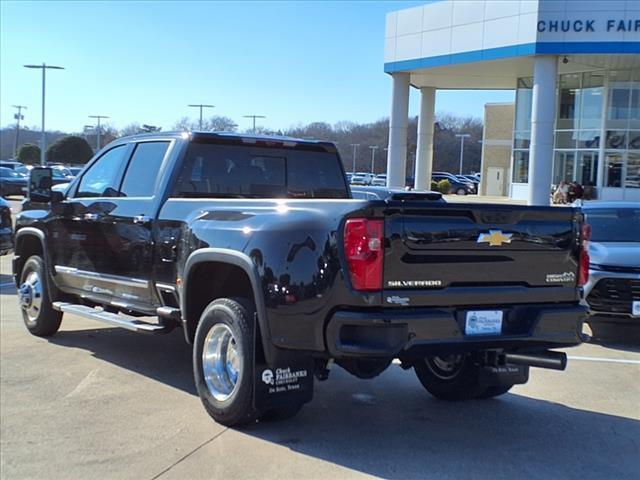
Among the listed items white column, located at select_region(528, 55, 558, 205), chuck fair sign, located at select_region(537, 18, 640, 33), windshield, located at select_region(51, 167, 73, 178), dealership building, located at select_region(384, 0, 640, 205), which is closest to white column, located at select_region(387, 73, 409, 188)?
dealership building, located at select_region(384, 0, 640, 205)

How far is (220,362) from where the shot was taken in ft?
16.8

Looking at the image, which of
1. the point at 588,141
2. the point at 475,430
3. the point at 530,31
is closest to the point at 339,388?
the point at 475,430

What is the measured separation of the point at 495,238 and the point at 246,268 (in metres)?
1.59

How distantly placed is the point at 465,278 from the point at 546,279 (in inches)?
27.0

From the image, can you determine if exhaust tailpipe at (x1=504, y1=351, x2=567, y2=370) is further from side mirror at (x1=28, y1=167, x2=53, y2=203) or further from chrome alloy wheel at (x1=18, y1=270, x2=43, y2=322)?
chrome alloy wheel at (x1=18, y1=270, x2=43, y2=322)

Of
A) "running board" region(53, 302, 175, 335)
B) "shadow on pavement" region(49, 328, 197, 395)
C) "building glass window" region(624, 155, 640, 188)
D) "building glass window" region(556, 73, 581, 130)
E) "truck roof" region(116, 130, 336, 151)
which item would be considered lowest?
"shadow on pavement" region(49, 328, 197, 395)

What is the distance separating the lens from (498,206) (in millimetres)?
4590

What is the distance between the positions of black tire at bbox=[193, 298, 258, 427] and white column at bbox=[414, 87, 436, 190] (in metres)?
33.4

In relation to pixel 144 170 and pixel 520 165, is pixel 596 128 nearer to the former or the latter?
pixel 520 165

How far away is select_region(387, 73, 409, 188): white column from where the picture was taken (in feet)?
112

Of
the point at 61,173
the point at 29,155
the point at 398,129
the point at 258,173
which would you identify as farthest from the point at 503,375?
the point at 29,155

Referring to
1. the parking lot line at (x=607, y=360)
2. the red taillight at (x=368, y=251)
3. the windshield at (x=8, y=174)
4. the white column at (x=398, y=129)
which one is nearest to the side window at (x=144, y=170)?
the red taillight at (x=368, y=251)

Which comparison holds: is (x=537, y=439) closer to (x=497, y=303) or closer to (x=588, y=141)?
(x=497, y=303)

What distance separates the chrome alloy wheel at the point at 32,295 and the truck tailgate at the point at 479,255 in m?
4.81
